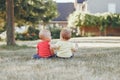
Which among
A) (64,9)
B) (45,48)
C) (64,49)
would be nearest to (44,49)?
(45,48)

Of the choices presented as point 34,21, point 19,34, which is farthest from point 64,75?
point 19,34

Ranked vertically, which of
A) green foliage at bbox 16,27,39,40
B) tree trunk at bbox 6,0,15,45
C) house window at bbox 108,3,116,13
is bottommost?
green foliage at bbox 16,27,39,40

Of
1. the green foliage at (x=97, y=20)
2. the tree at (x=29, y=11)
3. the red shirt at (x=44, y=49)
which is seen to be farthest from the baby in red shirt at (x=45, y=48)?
the green foliage at (x=97, y=20)

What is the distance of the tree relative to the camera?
70.8ft

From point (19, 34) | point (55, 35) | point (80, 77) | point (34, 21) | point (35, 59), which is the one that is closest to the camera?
point (80, 77)

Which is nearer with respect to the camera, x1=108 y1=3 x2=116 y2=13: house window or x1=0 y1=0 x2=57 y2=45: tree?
x1=0 y1=0 x2=57 y2=45: tree

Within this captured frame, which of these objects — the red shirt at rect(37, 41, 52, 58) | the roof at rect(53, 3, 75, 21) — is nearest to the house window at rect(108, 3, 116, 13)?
the roof at rect(53, 3, 75, 21)

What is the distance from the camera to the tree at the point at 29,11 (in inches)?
850

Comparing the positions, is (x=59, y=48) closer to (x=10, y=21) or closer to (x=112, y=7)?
(x=10, y=21)

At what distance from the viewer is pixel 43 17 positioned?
2778 cm

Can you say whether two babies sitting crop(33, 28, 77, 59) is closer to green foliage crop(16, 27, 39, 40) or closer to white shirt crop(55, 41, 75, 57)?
white shirt crop(55, 41, 75, 57)

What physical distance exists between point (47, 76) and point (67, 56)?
3857 mm

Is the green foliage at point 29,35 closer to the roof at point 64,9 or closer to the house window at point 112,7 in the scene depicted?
the house window at point 112,7

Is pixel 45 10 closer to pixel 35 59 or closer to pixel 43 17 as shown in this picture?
pixel 43 17
